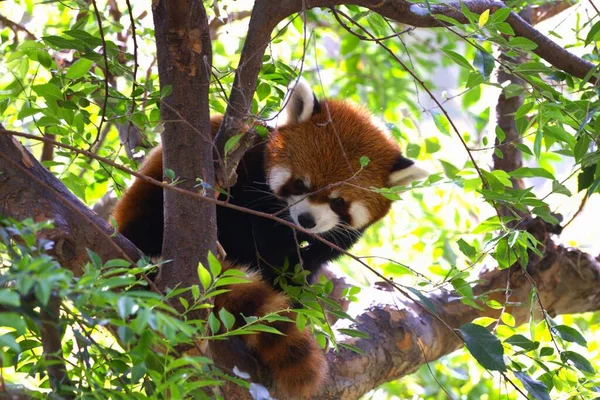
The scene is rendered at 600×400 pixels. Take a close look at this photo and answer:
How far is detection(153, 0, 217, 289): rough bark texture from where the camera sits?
73.7 inches

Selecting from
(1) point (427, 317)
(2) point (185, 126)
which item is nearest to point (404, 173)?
(1) point (427, 317)

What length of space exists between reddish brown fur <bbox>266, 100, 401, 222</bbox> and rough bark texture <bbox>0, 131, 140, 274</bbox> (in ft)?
3.79

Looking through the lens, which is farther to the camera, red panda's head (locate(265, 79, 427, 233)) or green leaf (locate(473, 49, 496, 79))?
red panda's head (locate(265, 79, 427, 233))

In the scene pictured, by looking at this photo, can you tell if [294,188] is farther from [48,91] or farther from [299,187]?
[48,91]

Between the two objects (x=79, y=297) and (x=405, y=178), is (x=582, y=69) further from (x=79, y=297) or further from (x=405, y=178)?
(x=79, y=297)

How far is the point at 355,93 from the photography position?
462 cm

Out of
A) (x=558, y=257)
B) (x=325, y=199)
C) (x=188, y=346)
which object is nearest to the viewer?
(x=188, y=346)

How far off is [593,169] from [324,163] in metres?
1.17

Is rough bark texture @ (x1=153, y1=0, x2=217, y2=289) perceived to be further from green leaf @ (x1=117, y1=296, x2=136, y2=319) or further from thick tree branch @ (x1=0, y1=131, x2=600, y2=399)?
green leaf @ (x1=117, y1=296, x2=136, y2=319)

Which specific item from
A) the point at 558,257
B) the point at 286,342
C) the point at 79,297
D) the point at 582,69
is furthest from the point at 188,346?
the point at 558,257

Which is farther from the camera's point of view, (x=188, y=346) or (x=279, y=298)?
(x=279, y=298)

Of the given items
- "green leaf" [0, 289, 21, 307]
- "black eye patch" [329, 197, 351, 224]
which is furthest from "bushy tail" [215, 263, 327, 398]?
"green leaf" [0, 289, 21, 307]

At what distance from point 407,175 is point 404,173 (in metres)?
0.02

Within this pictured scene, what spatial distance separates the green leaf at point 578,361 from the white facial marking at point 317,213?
3.82 ft
